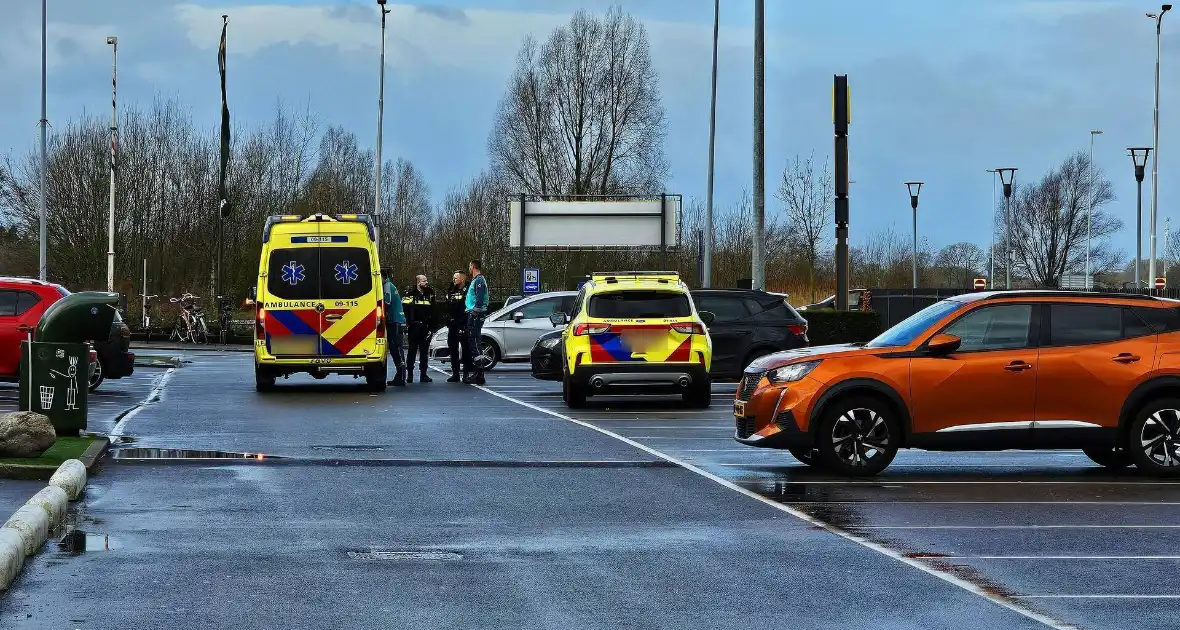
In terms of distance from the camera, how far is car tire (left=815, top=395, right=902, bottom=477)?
13766 millimetres

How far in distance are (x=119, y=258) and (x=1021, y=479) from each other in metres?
47.6

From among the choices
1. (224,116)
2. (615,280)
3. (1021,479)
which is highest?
(224,116)

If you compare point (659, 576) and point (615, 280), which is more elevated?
point (615, 280)

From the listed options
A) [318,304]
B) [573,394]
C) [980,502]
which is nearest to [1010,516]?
[980,502]

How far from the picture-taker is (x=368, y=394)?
24.6 m

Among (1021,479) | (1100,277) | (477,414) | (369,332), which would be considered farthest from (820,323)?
(1100,277)

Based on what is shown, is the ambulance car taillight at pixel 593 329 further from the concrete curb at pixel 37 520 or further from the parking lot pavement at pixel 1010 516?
the concrete curb at pixel 37 520

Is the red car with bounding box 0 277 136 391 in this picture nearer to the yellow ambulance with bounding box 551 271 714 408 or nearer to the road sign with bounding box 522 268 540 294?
the yellow ambulance with bounding box 551 271 714 408

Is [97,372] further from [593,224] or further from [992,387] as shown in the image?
Answer: [593,224]

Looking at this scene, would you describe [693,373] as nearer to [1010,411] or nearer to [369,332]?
[369,332]

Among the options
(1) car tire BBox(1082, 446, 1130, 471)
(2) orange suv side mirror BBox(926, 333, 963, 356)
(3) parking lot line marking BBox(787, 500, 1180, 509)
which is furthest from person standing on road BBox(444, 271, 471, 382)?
(3) parking lot line marking BBox(787, 500, 1180, 509)

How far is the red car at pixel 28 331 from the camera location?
77.8ft

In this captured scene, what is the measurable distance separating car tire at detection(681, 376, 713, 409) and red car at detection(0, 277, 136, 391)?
8412 mm

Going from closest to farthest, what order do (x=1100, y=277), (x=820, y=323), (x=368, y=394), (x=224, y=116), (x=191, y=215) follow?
1. (x=368, y=394)
2. (x=820, y=323)
3. (x=224, y=116)
4. (x=191, y=215)
5. (x=1100, y=277)
